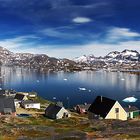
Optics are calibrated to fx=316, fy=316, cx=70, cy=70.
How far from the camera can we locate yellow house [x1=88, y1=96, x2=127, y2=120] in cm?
8676

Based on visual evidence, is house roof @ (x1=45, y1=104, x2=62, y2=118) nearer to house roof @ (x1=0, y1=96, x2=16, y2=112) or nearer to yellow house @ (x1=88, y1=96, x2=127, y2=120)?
house roof @ (x1=0, y1=96, x2=16, y2=112)

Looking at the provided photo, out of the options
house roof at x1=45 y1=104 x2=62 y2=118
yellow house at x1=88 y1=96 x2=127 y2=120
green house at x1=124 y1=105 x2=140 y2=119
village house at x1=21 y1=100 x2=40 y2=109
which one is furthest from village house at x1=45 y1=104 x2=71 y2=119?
village house at x1=21 y1=100 x2=40 y2=109

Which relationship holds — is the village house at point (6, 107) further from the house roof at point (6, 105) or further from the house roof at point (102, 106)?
the house roof at point (102, 106)

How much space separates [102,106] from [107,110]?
8.27 ft

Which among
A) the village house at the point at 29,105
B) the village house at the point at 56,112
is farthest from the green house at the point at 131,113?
the village house at the point at 29,105

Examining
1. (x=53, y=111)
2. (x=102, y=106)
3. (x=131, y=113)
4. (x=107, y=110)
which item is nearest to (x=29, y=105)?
(x=53, y=111)

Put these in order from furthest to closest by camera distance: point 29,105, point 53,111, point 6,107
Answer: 1. point 29,105
2. point 53,111
3. point 6,107

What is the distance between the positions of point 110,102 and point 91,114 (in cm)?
844

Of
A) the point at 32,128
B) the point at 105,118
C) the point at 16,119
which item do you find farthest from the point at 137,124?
the point at 16,119

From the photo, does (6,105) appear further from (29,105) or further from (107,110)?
(107,110)

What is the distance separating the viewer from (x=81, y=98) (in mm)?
172500

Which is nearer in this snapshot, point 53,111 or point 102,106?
point 102,106

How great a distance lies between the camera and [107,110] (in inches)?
3428

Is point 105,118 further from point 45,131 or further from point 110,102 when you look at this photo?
point 45,131
